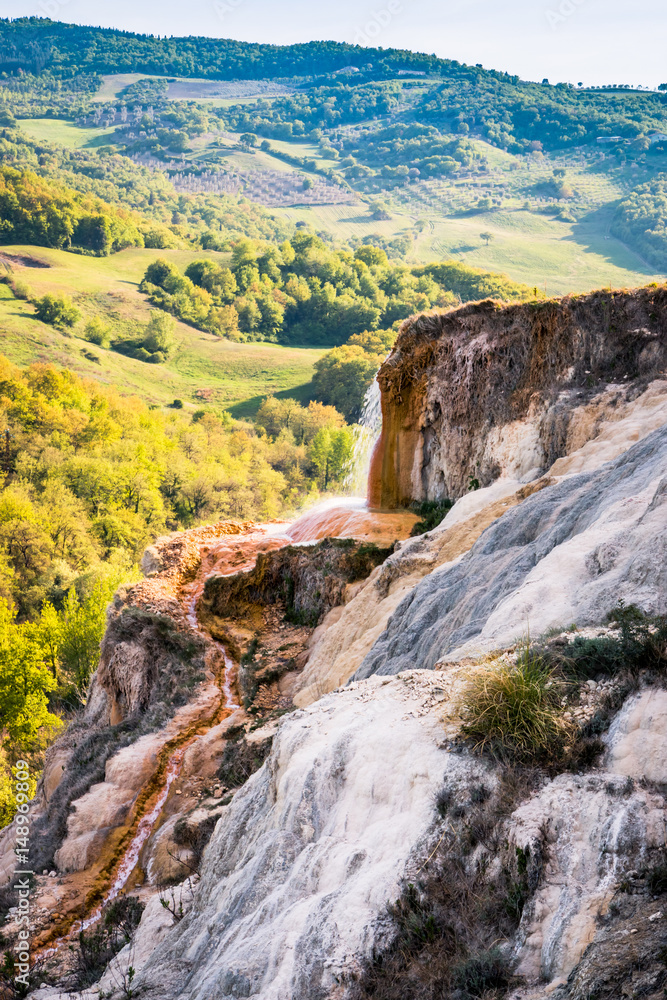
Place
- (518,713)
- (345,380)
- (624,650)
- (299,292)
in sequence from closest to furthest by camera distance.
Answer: (518,713) → (624,650) → (345,380) → (299,292)

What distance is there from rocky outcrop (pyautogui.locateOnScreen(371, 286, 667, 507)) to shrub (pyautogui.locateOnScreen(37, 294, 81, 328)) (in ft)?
256

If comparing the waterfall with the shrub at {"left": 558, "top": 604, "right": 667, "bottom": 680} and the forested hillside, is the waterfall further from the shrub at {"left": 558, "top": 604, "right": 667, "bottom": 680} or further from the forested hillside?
the shrub at {"left": 558, "top": 604, "right": 667, "bottom": 680}

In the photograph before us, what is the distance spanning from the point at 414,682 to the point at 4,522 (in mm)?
44487

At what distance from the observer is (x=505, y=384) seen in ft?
56.0

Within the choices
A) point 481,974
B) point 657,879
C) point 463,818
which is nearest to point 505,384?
point 463,818

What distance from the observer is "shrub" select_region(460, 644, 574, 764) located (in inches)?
202

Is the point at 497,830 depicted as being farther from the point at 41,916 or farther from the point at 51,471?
the point at 51,471

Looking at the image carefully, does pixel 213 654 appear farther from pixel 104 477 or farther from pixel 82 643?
pixel 104 477

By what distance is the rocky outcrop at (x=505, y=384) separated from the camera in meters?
14.6

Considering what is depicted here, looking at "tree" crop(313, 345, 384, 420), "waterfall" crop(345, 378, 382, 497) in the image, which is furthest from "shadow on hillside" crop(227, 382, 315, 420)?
"waterfall" crop(345, 378, 382, 497)

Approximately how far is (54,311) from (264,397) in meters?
26.5

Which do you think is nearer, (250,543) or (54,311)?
(250,543)

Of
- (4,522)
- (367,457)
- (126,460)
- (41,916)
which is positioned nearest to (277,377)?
(126,460)

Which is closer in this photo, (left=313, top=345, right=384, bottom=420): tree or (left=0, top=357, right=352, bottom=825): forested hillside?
(left=0, top=357, right=352, bottom=825): forested hillside
